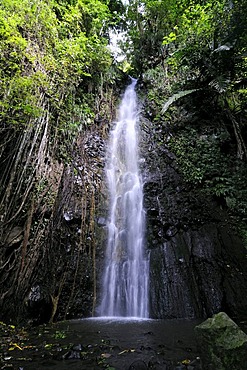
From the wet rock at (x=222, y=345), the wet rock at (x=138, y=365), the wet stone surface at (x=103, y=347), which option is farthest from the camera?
the wet stone surface at (x=103, y=347)

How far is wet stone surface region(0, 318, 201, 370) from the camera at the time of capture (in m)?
2.44

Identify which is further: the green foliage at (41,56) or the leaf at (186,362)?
the green foliage at (41,56)

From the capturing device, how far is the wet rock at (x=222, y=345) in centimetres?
184

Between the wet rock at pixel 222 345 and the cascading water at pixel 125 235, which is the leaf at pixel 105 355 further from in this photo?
the cascading water at pixel 125 235

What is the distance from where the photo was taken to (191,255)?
5.30m

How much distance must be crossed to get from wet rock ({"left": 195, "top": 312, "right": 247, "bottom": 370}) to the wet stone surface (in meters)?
0.44

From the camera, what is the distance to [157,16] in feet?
39.1

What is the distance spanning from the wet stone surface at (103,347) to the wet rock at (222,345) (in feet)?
1.44

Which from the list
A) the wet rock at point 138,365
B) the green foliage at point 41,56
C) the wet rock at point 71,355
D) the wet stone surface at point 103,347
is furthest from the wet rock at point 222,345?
the green foliage at point 41,56

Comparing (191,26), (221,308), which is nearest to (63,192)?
(221,308)

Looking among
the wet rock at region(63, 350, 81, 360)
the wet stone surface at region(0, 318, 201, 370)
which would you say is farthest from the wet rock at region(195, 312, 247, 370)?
the wet rock at region(63, 350, 81, 360)

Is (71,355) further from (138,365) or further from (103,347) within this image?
(138,365)

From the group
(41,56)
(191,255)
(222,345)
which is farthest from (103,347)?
(41,56)

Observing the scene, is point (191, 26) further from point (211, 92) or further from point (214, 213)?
point (214, 213)
